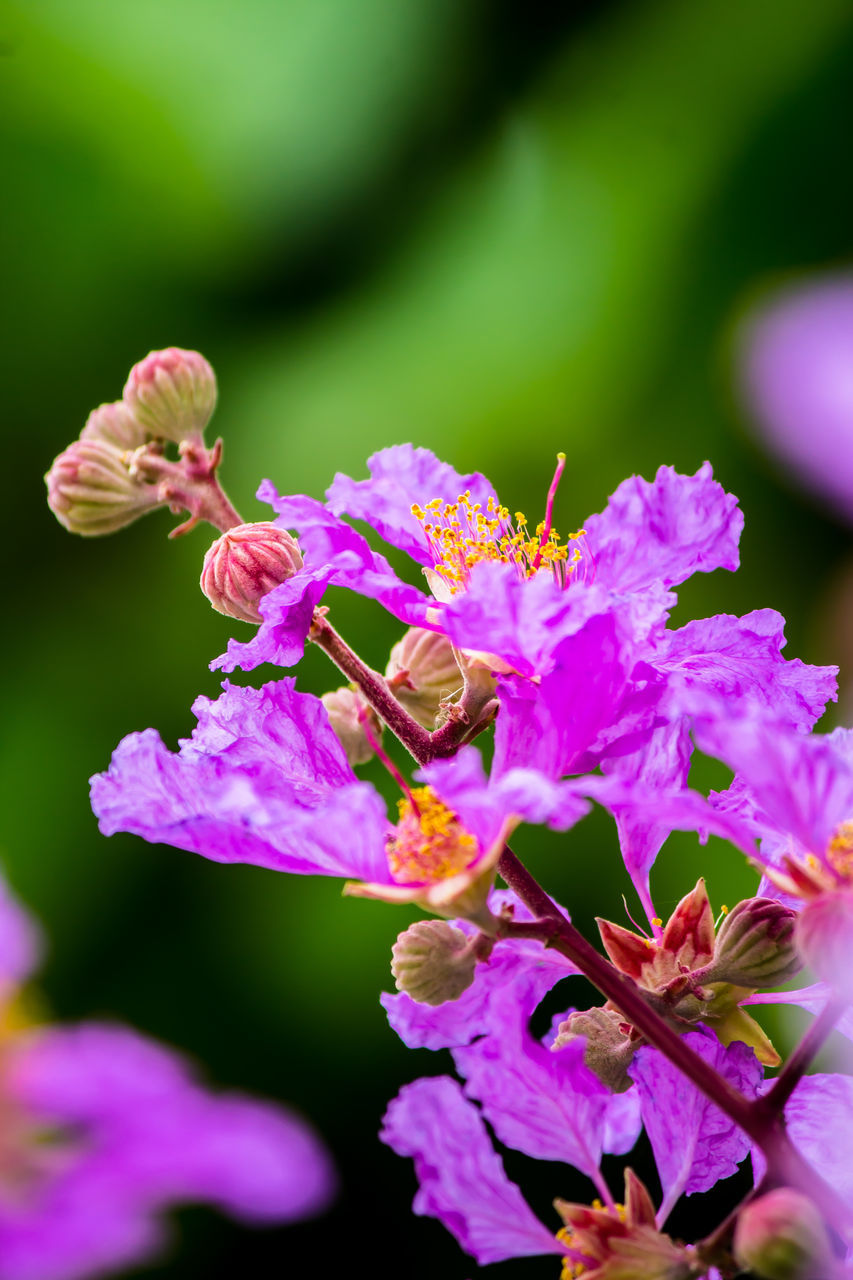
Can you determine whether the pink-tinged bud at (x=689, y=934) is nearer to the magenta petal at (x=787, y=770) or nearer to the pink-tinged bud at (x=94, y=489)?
the magenta petal at (x=787, y=770)

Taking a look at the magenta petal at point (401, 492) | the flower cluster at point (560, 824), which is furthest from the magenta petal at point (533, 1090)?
the magenta petal at point (401, 492)

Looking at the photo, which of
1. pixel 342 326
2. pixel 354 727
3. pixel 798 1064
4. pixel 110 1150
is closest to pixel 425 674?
pixel 354 727

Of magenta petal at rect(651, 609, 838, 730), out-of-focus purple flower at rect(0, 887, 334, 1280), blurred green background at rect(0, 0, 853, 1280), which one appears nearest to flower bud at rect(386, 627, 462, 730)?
magenta petal at rect(651, 609, 838, 730)

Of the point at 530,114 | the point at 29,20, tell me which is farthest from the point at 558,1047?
the point at 29,20

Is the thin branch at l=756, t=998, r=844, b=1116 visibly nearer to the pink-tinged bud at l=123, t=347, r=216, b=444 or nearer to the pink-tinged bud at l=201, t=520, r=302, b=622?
the pink-tinged bud at l=201, t=520, r=302, b=622

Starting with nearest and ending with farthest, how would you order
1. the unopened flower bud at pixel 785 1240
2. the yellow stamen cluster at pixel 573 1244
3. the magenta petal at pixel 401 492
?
the unopened flower bud at pixel 785 1240 < the yellow stamen cluster at pixel 573 1244 < the magenta petal at pixel 401 492

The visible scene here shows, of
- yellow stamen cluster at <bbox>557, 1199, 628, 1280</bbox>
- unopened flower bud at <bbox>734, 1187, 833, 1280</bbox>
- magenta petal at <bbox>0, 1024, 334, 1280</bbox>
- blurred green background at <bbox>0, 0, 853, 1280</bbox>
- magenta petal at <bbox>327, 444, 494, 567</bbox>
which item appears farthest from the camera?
blurred green background at <bbox>0, 0, 853, 1280</bbox>
